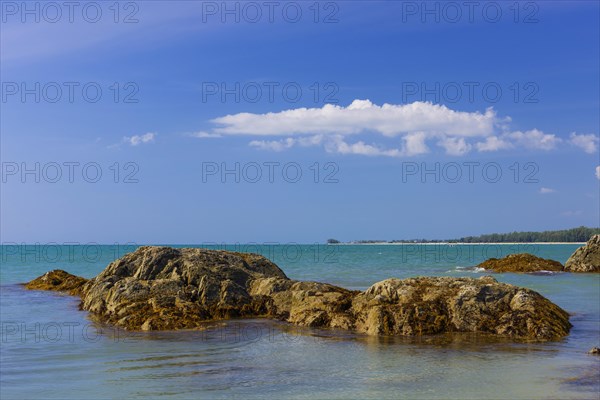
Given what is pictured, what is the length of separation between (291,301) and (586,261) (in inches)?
1720

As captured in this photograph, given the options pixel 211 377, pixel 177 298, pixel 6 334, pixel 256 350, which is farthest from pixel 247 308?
pixel 211 377

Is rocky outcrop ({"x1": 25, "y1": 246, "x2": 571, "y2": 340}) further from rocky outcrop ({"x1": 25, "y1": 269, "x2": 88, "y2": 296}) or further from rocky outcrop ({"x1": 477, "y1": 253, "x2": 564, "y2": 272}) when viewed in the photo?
rocky outcrop ({"x1": 477, "y1": 253, "x2": 564, "y2": 272})

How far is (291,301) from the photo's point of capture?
22.2 m

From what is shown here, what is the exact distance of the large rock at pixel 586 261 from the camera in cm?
5494

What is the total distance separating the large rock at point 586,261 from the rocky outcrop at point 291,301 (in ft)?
129

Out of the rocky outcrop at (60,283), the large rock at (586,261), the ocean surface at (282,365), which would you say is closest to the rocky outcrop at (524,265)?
the large rock at (586,261)

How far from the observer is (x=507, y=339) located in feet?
55.2

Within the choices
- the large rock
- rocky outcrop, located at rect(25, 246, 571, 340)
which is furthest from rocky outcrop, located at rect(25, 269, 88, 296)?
the large rock

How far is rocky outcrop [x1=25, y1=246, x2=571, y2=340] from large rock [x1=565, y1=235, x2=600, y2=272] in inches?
1546

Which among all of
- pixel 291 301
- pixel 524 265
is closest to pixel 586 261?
pixel 524 265

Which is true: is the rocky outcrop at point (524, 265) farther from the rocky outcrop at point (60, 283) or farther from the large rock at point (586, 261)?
the rocky outcrop at point (60, 283)

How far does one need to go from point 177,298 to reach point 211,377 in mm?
9682

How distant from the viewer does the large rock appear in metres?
54.9

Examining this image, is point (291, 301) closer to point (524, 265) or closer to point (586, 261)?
point (524, 265)
